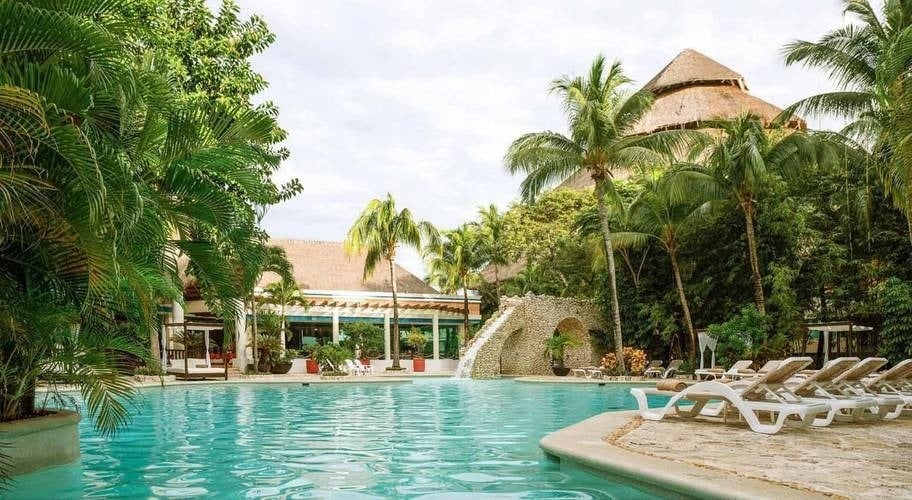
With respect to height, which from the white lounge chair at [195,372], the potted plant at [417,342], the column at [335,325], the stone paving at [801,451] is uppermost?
the column at [335,325]

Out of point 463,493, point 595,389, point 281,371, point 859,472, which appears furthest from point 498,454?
point 281,371

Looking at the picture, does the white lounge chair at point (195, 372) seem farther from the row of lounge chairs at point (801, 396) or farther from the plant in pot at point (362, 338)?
the row of lounge chairs at point (801, 396)

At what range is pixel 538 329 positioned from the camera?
28047 mm

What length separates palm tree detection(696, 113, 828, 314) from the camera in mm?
20812

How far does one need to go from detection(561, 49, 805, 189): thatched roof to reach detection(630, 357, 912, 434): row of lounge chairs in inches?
1218

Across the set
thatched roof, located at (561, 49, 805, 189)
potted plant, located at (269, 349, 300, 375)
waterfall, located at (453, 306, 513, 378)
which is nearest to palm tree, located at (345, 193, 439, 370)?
potted plant, located at (269, 349, 300, 375)

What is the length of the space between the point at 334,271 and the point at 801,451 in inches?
1217

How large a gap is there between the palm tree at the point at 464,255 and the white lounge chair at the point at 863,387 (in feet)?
77.9

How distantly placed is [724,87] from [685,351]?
22.3 metres

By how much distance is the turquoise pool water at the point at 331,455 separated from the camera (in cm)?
584

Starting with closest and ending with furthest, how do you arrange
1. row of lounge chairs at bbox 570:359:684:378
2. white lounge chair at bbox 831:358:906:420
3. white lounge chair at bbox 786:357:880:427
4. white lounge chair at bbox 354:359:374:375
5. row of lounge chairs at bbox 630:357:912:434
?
row of lounge chairs at bbox 630:357:912:434, white lounge chair at bbox 786:357:880:427, white lounge chair at bbox 831:358:906:420, row of lounge chairs at bbox 570:359:684:378, white lounge chair at bbox 354:359:374:375

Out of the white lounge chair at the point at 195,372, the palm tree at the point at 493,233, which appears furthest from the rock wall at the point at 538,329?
the white lounge chair at the point at 195,372

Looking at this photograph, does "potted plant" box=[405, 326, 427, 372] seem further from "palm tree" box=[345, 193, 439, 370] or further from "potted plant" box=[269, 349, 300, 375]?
"potted plant" box=[269, 349, 300, 375]

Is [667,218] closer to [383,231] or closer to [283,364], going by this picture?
[383,231]
